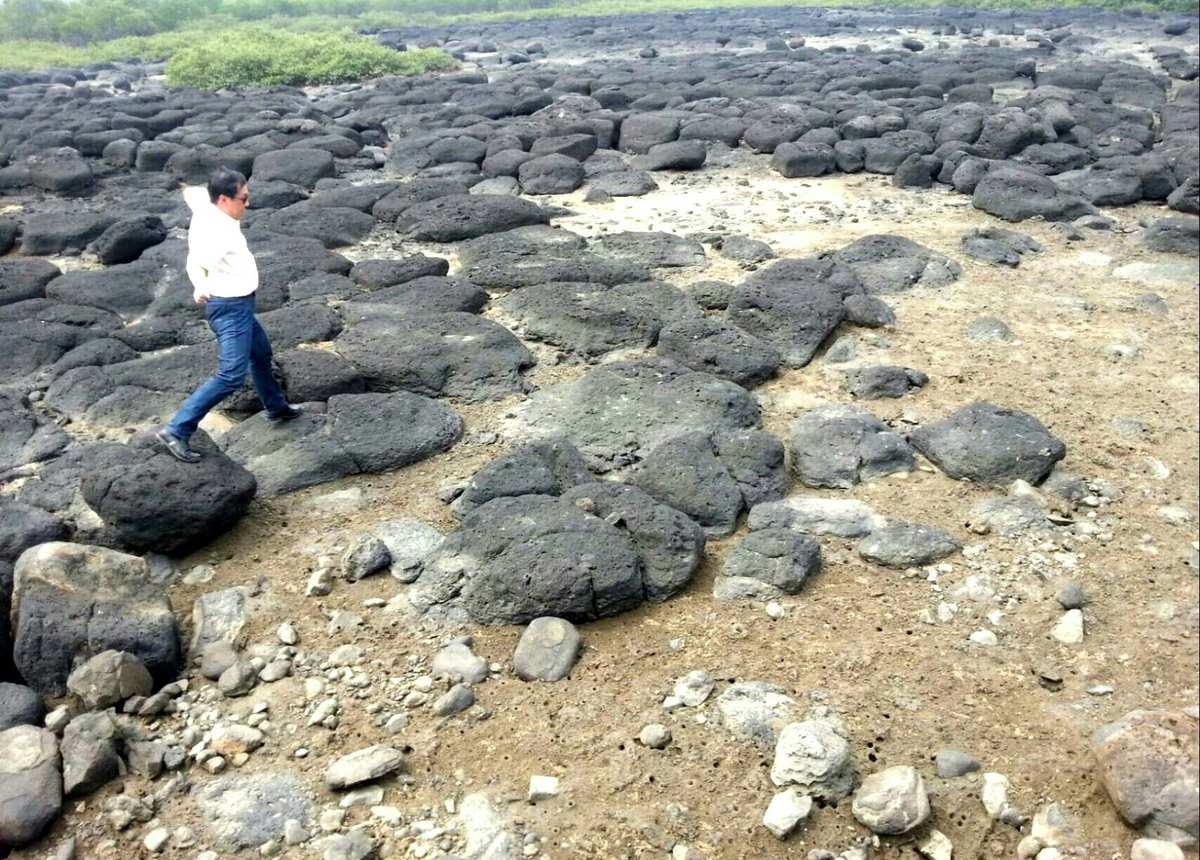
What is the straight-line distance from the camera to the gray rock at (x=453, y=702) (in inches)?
163

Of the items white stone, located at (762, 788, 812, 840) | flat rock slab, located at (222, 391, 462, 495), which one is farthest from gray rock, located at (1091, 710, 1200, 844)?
flat rock slab, located at (222, 391, 462, 495)

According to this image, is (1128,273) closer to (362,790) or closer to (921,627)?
(921,627)

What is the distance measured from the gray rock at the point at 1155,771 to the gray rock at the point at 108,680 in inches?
153

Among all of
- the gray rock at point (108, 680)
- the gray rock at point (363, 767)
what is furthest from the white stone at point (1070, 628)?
the gray rock at point (108, 680)

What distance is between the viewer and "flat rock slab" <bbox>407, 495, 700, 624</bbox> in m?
4.60

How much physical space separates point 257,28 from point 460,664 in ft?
119

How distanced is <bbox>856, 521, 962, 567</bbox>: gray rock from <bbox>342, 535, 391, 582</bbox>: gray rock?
2519mm

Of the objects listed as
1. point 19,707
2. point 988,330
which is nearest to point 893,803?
point 19,707

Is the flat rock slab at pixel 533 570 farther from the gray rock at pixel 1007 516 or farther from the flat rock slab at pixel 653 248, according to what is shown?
the flat rock slab at pixel 653 248

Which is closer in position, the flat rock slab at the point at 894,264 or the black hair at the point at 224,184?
the black hair at the point at 224,184

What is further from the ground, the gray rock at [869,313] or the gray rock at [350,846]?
the gray rock at [350,846]

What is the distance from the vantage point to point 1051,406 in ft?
21.1

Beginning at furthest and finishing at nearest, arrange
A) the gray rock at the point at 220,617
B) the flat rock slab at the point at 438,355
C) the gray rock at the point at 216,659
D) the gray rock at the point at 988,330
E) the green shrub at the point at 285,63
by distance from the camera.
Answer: the green shrub at the point at 285,63 < the gray rock at the point at 988,330 < the flat rock slab at the point at 438,355 < the gray rock at the point at 220,617 < the gray rock at the point at 216,659

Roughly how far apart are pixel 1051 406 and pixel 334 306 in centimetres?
587
